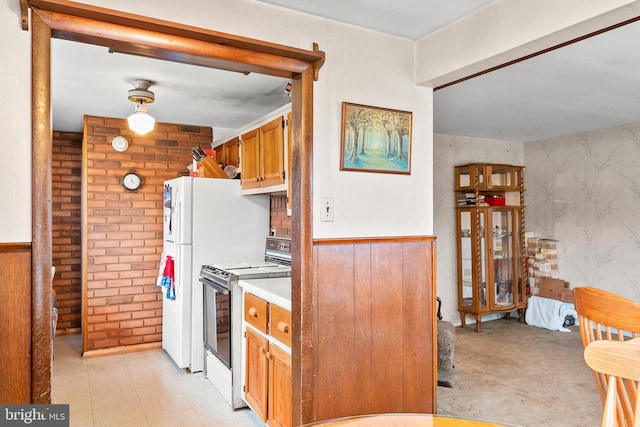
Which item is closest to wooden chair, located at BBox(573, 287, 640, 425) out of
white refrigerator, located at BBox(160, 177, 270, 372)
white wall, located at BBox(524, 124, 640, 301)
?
white refrigerator, located at BBox(160, 177, 270, 372)

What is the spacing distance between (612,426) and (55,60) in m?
3.29

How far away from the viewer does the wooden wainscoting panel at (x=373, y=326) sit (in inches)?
85.4

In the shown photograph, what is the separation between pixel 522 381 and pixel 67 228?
5033 millimetres

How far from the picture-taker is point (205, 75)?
3.08 m

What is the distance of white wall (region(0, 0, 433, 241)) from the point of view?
1967 mm

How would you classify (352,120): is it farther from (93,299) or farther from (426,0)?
(93,299)

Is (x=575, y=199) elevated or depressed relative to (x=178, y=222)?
elevated

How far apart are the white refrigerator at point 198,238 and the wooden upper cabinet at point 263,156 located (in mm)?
253

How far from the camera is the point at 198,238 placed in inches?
153

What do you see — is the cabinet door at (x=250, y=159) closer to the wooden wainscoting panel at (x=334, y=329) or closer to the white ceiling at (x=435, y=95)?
the white ceiling at (x=435, y=95)

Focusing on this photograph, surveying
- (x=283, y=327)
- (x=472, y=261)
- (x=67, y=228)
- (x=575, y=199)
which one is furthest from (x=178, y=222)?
(x=575, y=199)

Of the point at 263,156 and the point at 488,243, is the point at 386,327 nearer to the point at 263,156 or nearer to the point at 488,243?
the point at 263,156

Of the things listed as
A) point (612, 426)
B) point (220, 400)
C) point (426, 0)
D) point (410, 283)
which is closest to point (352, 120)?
point (426, 0)

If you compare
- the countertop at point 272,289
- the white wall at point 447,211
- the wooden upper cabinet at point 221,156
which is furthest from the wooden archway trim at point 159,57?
the white wall at point 447,211
